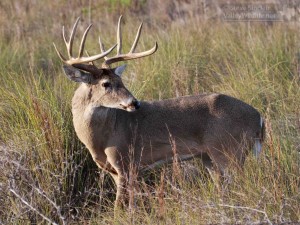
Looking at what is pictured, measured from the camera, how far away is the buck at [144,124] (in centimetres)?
630

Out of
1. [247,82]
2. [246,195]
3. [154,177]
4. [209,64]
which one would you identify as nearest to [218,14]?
[209,64]

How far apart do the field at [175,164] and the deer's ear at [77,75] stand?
412mm

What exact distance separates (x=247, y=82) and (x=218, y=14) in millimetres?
4839

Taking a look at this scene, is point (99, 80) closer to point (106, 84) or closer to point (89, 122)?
point (106, 84)

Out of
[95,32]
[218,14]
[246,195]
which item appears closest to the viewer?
[246,195]

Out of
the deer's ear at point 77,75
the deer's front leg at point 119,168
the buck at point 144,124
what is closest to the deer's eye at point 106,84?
the buck at point 144,124

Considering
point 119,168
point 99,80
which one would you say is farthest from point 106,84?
point 119,168

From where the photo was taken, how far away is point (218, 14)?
507 inches

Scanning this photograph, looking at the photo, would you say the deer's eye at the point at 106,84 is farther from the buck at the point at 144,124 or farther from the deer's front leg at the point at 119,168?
the deer's front leg at the point at 119,168

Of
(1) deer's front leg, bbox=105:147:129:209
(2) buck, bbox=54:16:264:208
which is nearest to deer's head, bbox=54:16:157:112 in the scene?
(2) buck, bbox=54:16:264:208

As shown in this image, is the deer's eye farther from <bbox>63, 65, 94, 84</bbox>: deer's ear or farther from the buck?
<bbox>63, 65, 94, 84</bbox>: deer's ear

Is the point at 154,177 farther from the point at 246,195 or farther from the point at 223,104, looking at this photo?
the point at 246,195

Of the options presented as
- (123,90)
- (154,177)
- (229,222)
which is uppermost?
(123,90)

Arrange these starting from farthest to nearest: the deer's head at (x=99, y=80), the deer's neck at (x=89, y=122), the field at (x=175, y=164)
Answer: the deer's neck at (x=89, y=122), the deer's head at (x=99, y=80), the field at (x=175, y=164)
